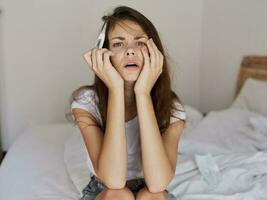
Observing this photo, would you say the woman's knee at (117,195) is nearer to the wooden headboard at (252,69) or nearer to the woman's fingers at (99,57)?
the woman's fingers at (99,57)

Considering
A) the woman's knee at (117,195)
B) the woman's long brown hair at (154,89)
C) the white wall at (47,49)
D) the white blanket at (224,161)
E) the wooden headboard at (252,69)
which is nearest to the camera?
the woman's knee at (117,195)

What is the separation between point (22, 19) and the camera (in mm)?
2385

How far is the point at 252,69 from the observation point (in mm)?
2205

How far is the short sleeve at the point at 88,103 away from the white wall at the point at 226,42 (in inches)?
54.3

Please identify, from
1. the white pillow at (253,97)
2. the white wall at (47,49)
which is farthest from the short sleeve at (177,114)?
the white wall at (47,49)

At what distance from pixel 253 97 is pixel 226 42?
1.93 feet

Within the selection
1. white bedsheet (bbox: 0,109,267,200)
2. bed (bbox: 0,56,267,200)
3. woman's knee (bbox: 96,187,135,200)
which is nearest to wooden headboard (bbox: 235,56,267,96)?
bed (bbox: 0,56,267,200)

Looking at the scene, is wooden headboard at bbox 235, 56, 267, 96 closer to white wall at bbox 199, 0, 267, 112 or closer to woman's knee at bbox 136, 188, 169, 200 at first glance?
white wall at bbox 199, 0, 267, 112

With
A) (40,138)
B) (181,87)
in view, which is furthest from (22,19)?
(181,87)

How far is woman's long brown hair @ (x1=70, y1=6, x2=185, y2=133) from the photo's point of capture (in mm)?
1090

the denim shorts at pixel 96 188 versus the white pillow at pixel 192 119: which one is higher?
the denim shorts at pixel 96 188

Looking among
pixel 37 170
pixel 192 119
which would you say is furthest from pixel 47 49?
pixel 37 170

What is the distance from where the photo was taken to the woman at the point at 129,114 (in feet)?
3.23

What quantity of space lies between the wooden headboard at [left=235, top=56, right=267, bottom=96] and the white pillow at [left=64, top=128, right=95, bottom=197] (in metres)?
1.17
